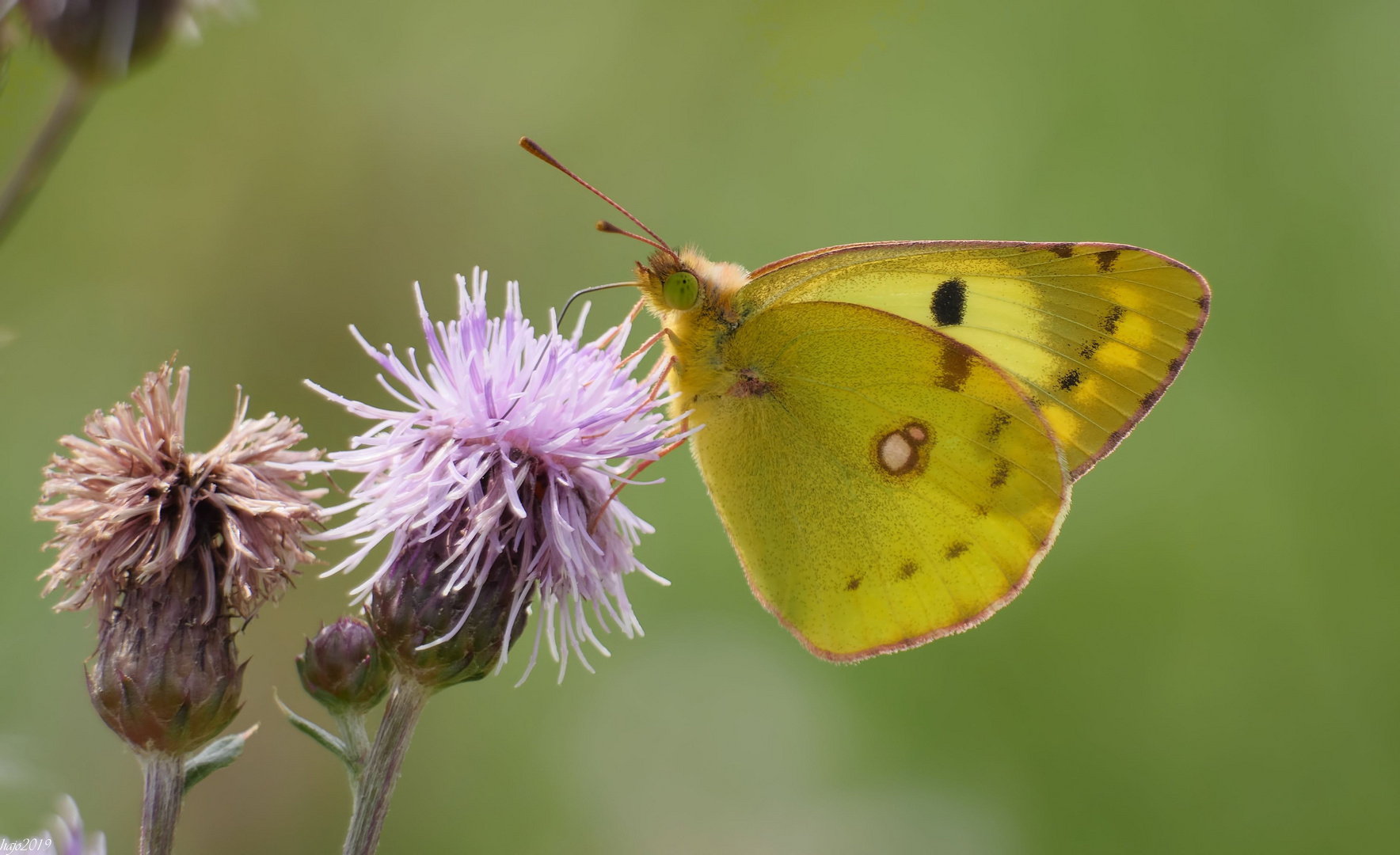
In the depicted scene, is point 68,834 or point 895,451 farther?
point 895,451

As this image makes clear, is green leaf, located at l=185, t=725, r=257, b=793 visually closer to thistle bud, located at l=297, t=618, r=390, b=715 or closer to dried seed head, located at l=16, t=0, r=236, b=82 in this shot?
thistle bud, located at l=297, t=618, r=390, b=715

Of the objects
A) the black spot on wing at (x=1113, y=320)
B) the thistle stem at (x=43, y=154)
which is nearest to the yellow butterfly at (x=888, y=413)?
the black spot on wing at (x=1113, y=320)

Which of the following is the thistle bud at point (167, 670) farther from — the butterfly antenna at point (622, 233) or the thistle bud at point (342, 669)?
the butterfly antenna at point (622, 233)

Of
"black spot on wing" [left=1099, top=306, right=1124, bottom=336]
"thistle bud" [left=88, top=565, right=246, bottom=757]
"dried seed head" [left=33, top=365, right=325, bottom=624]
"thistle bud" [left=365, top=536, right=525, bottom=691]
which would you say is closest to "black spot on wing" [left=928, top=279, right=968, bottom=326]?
"black spot on wing" [left=1099, top=306, right=1124, bottom=336]

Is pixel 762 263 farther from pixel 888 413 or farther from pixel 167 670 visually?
pixel 167 670

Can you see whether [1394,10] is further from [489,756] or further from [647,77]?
[489,756]

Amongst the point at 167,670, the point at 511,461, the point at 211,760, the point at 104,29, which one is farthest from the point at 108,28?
the point at 211,760

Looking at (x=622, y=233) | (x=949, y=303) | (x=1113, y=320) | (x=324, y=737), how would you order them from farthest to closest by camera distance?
(x=949, y=303) < (x=1113, y=320) < (x=622, y=233) < (x=324, y=737)
